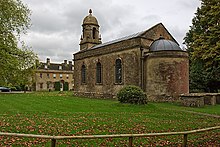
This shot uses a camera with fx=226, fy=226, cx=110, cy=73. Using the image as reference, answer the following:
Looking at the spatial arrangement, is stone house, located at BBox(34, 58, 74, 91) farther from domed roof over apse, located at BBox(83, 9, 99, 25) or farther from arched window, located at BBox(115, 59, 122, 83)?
arched window, located at BBox(115, 59, 122, 83)

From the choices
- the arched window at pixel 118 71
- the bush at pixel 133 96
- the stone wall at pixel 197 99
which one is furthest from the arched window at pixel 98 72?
the stone wall at pixel 197 99

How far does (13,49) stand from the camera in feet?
39.9

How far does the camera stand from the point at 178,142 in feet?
28.7

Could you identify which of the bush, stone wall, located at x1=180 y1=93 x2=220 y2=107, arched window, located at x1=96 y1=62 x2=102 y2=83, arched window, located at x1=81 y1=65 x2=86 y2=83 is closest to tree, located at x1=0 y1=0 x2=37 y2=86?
the bush

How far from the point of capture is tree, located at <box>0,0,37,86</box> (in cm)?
1145

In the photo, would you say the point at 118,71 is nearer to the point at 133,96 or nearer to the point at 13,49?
the point at 133,96

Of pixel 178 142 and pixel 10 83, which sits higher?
pixel 10 83

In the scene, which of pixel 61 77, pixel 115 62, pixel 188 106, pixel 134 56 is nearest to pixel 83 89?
pixel 115 62

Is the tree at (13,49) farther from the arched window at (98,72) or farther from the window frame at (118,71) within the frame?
the arched window at (98,72)

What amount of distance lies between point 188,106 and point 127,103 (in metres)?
5.98

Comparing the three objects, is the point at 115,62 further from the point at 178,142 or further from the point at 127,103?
the point at 178,142

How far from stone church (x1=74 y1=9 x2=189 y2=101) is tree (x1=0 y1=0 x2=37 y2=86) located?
47.5 feet

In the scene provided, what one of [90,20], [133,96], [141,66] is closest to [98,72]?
[141,66]

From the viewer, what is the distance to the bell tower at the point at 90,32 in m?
39.1
